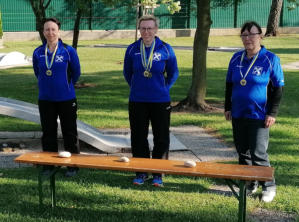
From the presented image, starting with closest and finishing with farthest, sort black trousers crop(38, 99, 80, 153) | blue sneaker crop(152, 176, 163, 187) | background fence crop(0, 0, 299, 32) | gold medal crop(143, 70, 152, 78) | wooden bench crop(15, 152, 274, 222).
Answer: wooden bench crop(15, 152, 274, 222) → gold medal crop(143, 70, 152, 78) → blue sneaker crop(152, 176, 163, 187) → black trousers crop(38, 99, 80, 153) → background fence crop(0, 0, 299, 32)

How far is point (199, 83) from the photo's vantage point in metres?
11.3

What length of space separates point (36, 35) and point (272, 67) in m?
29.1

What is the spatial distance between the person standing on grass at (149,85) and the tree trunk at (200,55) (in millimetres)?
5086

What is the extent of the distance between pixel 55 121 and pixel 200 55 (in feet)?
17.8

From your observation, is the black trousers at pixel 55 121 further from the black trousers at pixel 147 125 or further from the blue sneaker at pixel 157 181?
the blue sneaker at pixel 157 181

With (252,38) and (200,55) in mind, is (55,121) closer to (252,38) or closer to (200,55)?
(252,38)

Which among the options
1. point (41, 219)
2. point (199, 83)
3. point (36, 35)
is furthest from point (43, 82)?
point (36, 35)

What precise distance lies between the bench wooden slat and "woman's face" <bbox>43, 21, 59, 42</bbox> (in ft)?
4.96

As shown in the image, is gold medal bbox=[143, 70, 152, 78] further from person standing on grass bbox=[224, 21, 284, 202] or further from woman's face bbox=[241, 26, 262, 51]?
woman's face bbox=[241, 26, 262, 51]

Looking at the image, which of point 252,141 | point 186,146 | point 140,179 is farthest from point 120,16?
point 252,141

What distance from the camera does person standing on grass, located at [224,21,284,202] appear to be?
5379mm

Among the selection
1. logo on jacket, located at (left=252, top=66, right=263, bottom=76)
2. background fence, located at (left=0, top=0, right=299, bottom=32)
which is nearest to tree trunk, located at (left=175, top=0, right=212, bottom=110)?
logo on jacket, located at (left=252, top=66, right=263, bottom=76)

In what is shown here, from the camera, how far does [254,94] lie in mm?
5449

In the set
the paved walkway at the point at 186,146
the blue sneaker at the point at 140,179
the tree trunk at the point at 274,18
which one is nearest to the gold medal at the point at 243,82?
the blue sneaker at the point at 140,179
